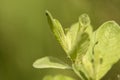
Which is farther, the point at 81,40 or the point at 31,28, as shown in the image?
the point at 31,28

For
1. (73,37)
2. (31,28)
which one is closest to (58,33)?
(73,37)

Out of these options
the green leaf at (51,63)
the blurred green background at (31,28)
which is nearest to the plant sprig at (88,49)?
the green leaf at (51,63)

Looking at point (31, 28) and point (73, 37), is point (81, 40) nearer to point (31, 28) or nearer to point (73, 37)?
point (73, 37)

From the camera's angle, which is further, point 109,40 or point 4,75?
point 4,75

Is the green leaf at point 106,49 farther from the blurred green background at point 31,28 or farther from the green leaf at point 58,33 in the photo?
the blurred green background at point 31,28

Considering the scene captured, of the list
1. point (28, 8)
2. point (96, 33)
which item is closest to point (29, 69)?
point (28, 8)

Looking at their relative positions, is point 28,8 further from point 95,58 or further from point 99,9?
point 95,58

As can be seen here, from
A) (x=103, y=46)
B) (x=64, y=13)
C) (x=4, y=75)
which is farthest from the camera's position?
(x=64, y=13)
